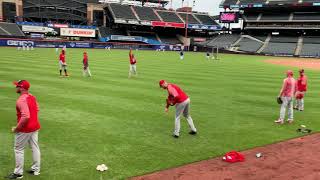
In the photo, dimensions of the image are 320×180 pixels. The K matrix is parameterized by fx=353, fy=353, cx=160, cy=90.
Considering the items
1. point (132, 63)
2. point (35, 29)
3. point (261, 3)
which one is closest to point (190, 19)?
point (261, 3)

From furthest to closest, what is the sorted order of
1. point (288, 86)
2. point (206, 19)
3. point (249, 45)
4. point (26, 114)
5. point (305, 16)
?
point (206, 19), point (249, 45), point (305, 16), point (288, 86), point (26, 114)

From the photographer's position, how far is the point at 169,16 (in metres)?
104

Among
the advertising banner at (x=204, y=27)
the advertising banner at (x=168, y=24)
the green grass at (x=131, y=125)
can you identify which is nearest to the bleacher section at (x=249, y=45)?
the advertising banner at (x=204, y=27)

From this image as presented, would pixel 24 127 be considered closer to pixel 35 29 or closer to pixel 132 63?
pixel 132 63

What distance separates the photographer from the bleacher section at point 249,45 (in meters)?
86.2

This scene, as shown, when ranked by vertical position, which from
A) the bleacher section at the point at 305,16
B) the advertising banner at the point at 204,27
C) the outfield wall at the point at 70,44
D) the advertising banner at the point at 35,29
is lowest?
the outfield wall at the point at 70,44

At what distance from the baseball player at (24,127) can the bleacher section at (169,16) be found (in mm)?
95423

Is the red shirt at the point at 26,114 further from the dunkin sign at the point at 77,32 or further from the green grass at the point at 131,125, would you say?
the dunkin sign at the point at 77,32

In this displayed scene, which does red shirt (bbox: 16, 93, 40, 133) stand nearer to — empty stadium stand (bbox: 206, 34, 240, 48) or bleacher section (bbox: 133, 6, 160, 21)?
empty stadium stand (bbox: 206, 34, 240, 48)

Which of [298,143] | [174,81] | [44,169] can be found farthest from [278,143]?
[174,81]

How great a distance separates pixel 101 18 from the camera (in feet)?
344

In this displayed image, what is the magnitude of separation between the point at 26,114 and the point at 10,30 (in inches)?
3111

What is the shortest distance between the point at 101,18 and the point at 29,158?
325 ft

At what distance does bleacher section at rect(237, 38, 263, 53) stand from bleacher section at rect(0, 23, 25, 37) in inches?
2068
